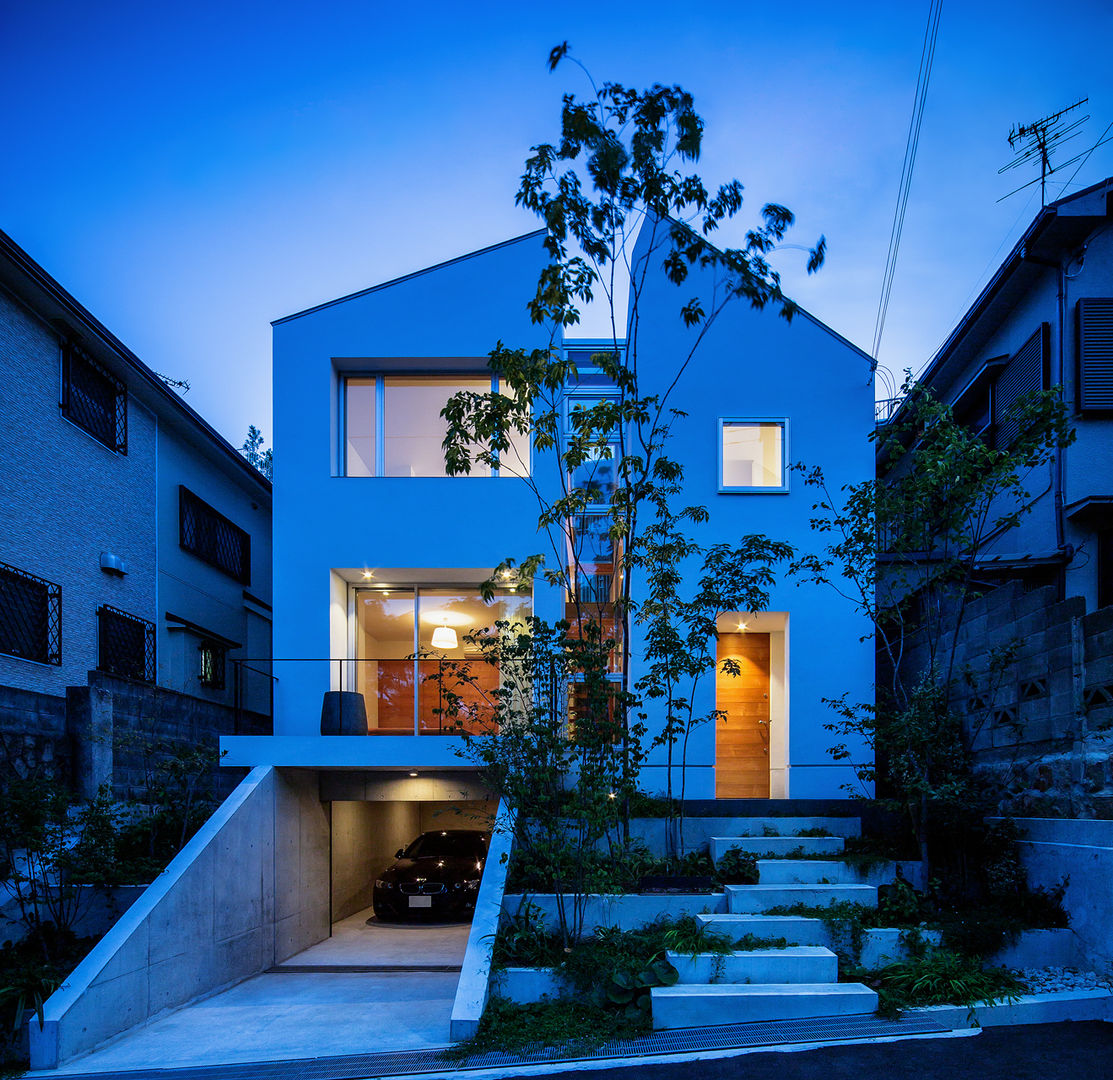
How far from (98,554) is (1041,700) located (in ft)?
37.5

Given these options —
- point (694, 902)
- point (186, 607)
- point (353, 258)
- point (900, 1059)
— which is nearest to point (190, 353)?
point (353, 258)

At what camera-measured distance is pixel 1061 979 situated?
19.8ft

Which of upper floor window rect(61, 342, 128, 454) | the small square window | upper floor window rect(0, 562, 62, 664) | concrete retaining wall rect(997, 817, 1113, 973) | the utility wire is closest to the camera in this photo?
concrete retaining wall rect(997, 817, 1113, 973)

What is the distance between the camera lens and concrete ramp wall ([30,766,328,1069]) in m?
6.16

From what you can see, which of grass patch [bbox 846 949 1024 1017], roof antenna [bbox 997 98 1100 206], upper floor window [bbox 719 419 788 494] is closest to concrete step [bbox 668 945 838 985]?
grass patch [bbox 846 949 1024 1017]

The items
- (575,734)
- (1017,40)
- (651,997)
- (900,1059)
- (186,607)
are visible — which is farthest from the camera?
(186,607)

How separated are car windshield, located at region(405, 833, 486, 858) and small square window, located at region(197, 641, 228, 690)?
4.39 meters

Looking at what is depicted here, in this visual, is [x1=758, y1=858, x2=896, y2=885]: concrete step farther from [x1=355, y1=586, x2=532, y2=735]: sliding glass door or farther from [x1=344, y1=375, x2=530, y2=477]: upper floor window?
[x1=344, y1=375, x2=530, y2=477]: upper floor window

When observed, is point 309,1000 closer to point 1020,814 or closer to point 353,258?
point 1020,814

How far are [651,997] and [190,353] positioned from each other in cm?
3529

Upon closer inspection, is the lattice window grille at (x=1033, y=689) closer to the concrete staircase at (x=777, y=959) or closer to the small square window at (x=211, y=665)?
the concrete staircase at (x=777, y=959)

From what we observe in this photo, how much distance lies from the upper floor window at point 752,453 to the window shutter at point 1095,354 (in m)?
3.41

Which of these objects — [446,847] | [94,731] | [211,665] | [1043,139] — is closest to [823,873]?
[446,847]

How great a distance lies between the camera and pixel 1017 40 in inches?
449
